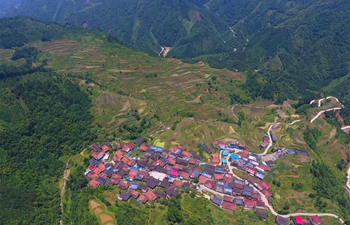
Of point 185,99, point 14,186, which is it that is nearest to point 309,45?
point 185,99

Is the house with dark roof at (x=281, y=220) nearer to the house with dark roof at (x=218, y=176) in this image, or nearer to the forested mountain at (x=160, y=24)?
the house with dark roof at (x=218, y=176)

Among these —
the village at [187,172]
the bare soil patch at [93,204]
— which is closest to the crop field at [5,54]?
the village at [187,172]

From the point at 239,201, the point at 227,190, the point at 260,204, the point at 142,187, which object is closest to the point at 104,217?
the point at 142,187

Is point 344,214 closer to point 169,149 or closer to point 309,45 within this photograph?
point 169,149

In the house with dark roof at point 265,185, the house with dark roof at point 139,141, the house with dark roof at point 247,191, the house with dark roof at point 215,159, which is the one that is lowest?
the house with dark roof at point 139,141

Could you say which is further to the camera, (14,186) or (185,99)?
(185,99)
